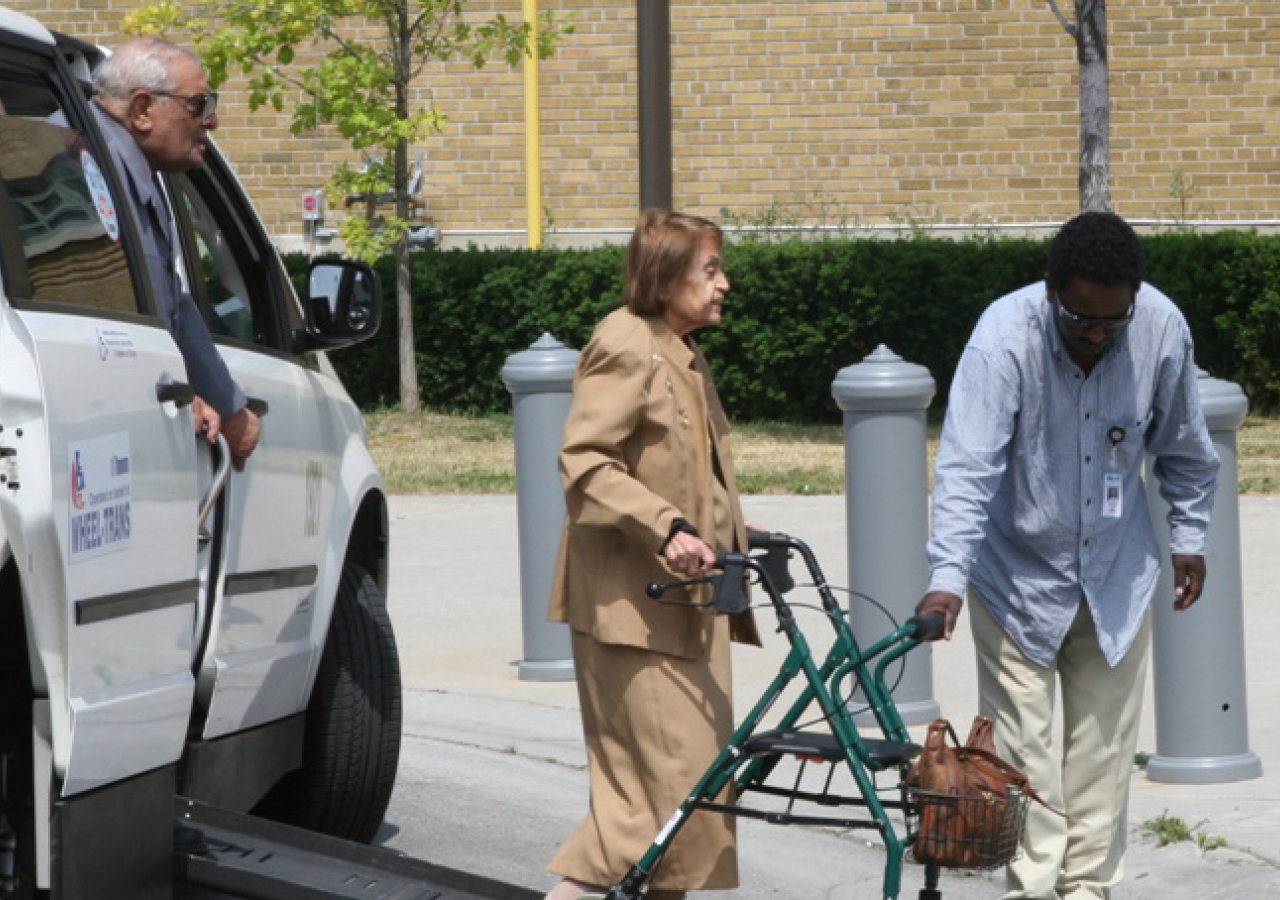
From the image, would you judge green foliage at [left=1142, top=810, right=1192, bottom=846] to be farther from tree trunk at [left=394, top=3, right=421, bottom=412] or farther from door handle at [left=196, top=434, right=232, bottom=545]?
tree trunk at [left=394, top=3, right=421, bottom=412]

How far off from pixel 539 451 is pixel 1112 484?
358cm

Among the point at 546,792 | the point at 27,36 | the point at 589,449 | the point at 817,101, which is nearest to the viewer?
the point at 27,36

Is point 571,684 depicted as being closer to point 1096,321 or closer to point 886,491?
point 886,491

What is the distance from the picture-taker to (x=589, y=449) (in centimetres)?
476

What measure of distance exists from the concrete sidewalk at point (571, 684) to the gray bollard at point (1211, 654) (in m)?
0.06

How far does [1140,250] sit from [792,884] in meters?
2.16

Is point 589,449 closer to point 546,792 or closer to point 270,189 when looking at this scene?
point 546,792

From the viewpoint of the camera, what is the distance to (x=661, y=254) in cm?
486

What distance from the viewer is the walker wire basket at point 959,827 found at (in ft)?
13.2

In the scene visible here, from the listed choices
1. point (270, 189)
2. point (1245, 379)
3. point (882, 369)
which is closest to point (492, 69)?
point (270, 189)

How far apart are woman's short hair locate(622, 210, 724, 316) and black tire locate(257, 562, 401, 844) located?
136cm

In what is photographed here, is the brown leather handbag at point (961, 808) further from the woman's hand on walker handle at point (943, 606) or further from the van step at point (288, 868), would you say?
the van step at point (288, 868)

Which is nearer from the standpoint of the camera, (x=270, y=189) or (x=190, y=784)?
(x=190, y=784)

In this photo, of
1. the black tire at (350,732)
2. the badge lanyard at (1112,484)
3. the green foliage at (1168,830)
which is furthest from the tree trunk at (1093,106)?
the badge lanyard at (1112,484)
